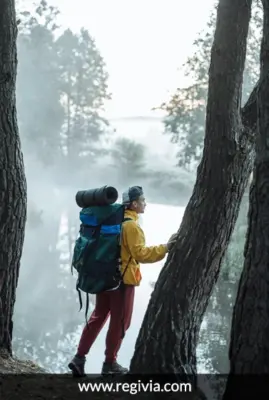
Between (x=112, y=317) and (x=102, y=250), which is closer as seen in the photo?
(x=102, y=250)

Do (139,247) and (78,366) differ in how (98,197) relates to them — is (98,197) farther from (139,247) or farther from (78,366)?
(78,366)

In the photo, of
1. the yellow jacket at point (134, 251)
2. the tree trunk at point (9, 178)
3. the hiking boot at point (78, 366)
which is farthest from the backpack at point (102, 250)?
the tree trunk at point (9, 178)

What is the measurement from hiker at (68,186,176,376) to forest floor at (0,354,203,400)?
129 mm

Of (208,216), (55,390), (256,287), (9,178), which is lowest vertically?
(55,390)

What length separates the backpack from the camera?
11.2 ft

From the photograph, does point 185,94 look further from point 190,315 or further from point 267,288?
point 267,288

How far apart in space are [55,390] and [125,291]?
2.21 feet

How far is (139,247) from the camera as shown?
11.0 ft

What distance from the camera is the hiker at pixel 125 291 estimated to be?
11.1 ft

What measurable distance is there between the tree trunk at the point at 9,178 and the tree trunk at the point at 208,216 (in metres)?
1.18

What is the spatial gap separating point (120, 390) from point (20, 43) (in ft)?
73.1

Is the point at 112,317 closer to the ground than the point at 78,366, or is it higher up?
higher up

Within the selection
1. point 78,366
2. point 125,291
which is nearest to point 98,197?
point 125,291

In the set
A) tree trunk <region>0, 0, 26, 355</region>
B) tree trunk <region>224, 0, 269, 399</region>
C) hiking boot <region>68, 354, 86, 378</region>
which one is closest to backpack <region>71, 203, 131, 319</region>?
hiking boot <region>68, 354, 86, 378</region>
